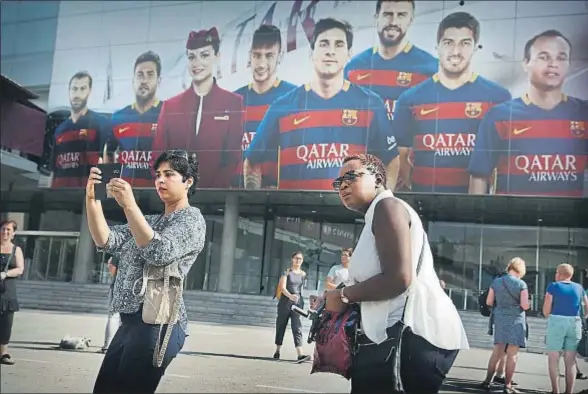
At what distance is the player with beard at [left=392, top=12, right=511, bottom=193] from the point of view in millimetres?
22031

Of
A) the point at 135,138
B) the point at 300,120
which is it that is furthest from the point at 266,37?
the point at 135,138

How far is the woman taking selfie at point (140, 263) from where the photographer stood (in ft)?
8.18

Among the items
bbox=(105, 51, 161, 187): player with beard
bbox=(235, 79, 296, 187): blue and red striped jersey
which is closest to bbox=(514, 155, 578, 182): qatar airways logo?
bbox=(235, 79, 296, 187): blue and red striped jersey

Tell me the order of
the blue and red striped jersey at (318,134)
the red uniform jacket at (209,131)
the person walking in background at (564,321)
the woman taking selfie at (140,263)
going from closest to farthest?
1. the woman taking selfie at (140,263)
2. the person walking in background at (564,321)
3. the blue and red striped jersey at (318,134)
4. the red uniform jacket at (209,131)

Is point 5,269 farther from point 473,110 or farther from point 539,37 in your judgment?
point 539,37

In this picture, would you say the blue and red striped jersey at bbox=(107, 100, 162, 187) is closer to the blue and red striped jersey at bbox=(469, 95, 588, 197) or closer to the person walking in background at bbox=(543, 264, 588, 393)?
the blue and red striped jersey at bbox=(469, 95, 588, 197)

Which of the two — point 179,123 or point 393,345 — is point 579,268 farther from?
point 393,345

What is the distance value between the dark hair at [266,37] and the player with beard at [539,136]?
8.38 meters

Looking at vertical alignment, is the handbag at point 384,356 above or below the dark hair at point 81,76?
below

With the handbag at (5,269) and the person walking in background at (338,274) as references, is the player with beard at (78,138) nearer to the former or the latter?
the person walking in background at (338,274)

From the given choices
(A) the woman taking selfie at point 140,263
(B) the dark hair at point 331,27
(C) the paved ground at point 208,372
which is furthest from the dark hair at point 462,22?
(A) the woman taking selfie at point 140,263

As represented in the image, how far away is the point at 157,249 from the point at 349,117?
69.3 ft

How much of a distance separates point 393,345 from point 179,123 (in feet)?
79.0

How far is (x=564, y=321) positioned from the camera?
261 inches
